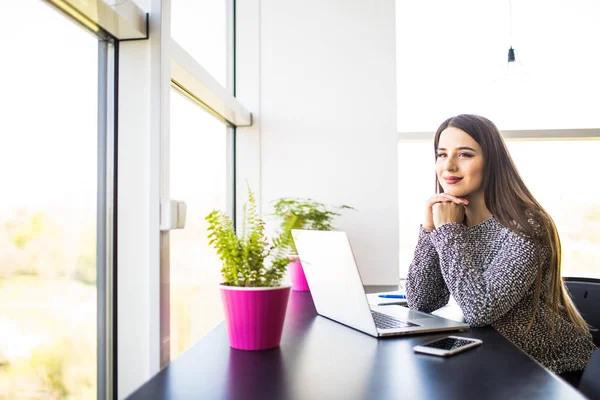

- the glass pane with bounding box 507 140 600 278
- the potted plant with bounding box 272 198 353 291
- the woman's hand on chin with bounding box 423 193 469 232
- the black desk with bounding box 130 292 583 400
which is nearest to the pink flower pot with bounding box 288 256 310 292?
the potted plant with bounding box 272 198 353 291

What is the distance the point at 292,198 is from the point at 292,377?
157cm

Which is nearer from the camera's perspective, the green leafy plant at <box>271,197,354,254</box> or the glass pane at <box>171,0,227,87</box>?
the glass pane at <box>171,0,227,87</box>

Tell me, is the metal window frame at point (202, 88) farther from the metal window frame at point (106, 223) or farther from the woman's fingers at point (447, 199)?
the woman's fingers at point (447, 199)

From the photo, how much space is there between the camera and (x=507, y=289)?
132 cm

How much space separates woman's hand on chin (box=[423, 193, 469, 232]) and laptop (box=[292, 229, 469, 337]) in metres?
0.30

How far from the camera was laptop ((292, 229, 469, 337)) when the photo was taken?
46.1 inches

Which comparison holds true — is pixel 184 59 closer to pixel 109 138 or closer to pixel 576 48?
pixel 109 138

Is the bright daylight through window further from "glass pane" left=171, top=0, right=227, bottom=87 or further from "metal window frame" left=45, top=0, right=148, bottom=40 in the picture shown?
"metal window frame" left=45, top=0, right=148, bottom=40

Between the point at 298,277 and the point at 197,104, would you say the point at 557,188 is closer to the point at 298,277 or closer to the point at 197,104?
the point at 298,277

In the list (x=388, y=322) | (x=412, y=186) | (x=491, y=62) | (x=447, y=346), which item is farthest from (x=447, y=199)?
(x=491, y=62)

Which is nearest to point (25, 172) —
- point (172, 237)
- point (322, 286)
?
point (172, 237)

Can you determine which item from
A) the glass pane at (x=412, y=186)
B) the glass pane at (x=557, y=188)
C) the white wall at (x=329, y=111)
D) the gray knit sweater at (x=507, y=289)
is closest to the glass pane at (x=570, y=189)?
the glass pane at (x=557, y=188)

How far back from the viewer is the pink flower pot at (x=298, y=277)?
1.99m

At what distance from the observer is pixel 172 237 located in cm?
159
